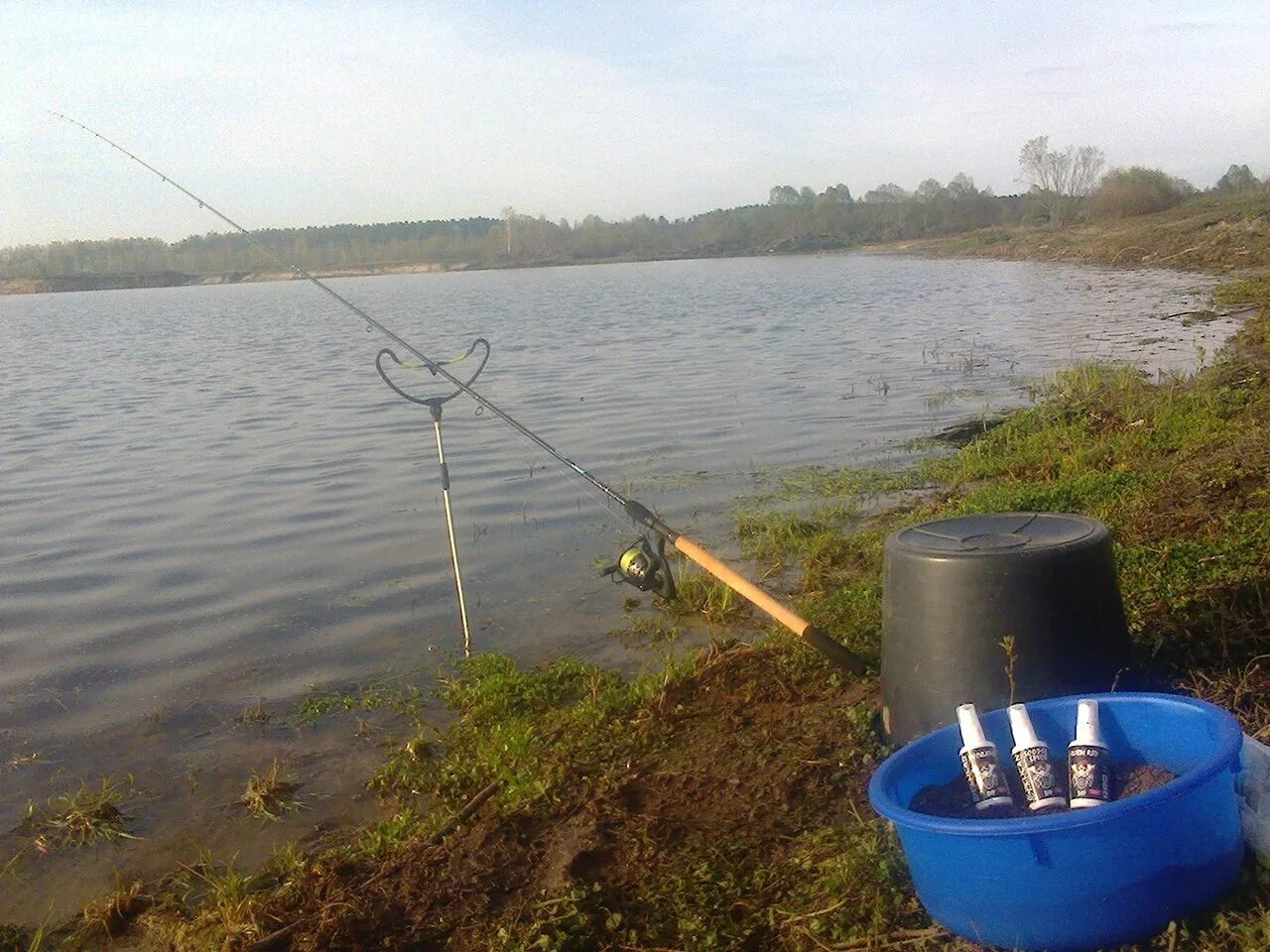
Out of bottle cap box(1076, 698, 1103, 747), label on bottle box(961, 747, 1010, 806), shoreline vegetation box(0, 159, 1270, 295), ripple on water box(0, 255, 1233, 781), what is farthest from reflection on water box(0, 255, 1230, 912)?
shoreline vegetation box(0, 159, 1270, 295)

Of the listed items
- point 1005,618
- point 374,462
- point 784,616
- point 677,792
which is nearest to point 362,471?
point 374,462

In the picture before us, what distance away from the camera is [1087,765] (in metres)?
2.87

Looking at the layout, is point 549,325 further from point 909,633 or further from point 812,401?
point 909,633

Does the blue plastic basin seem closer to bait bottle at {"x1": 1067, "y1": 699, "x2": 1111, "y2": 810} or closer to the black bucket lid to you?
bait bottle at {"x1": 1067, "y1": 699, "x2": 1111, "y2": 810}

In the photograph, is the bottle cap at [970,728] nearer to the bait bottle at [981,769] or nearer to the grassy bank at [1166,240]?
the bait bottle at [981,769]

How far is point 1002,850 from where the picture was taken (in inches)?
102

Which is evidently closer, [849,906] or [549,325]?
[849,906]

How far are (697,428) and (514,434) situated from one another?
185 cm

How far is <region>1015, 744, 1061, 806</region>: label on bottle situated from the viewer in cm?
290

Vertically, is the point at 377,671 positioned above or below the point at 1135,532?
below

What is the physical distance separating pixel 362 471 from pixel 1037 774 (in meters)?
8.70

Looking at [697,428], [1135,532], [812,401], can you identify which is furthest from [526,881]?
[812,401]

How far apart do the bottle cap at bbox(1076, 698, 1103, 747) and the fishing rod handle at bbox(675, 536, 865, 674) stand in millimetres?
1286

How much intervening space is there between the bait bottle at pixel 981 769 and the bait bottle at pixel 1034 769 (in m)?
0.05
